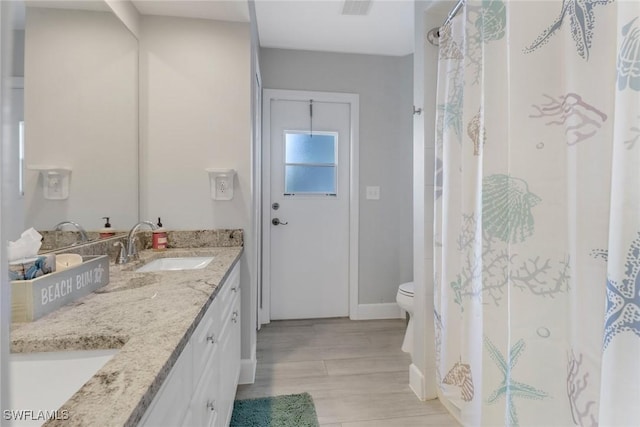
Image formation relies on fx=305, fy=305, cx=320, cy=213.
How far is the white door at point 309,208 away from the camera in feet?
9.13

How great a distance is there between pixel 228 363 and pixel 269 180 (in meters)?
1.66

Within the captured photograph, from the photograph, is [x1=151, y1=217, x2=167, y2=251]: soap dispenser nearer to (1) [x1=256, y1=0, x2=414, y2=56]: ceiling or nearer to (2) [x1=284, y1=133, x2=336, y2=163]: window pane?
(2) [x1=284, y1=133, x2=336, y2=163]: window pane

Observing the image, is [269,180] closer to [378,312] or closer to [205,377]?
[378,312]

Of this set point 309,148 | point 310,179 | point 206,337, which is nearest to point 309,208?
point 310,179

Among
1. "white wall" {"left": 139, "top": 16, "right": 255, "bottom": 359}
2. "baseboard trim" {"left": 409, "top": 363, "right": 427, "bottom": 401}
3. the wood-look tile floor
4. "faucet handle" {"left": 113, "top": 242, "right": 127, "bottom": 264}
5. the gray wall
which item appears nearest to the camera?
"faucet handle" {"left": 113, "top": 242, "right": 127, "bottom": 264}

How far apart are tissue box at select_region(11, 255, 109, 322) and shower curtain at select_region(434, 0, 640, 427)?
49.7 inches

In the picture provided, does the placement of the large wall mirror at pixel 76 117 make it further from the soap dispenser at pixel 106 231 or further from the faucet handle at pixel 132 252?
the faucet handle at pixel 132 252

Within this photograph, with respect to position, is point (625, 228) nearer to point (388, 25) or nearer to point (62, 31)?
point (62, 31)

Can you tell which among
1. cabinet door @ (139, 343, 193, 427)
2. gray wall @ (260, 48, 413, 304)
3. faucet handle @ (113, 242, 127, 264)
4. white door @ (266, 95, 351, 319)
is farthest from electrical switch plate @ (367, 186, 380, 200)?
cabinet door @ (139, 343, 193, 427)

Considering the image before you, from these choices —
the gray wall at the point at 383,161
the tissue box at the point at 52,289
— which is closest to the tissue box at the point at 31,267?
the tissue box at the point at 52,289

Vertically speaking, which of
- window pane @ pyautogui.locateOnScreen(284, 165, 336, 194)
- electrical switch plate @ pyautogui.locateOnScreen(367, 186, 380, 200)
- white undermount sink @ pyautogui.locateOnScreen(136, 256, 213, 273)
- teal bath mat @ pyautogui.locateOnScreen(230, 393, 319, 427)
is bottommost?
teal bath mat @ pyautogui.locateOnScreen(230, 393, 319, 427)

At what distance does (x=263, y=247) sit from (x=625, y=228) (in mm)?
2414

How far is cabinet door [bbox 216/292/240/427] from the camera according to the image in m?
1.25

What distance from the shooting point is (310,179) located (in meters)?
2.85
